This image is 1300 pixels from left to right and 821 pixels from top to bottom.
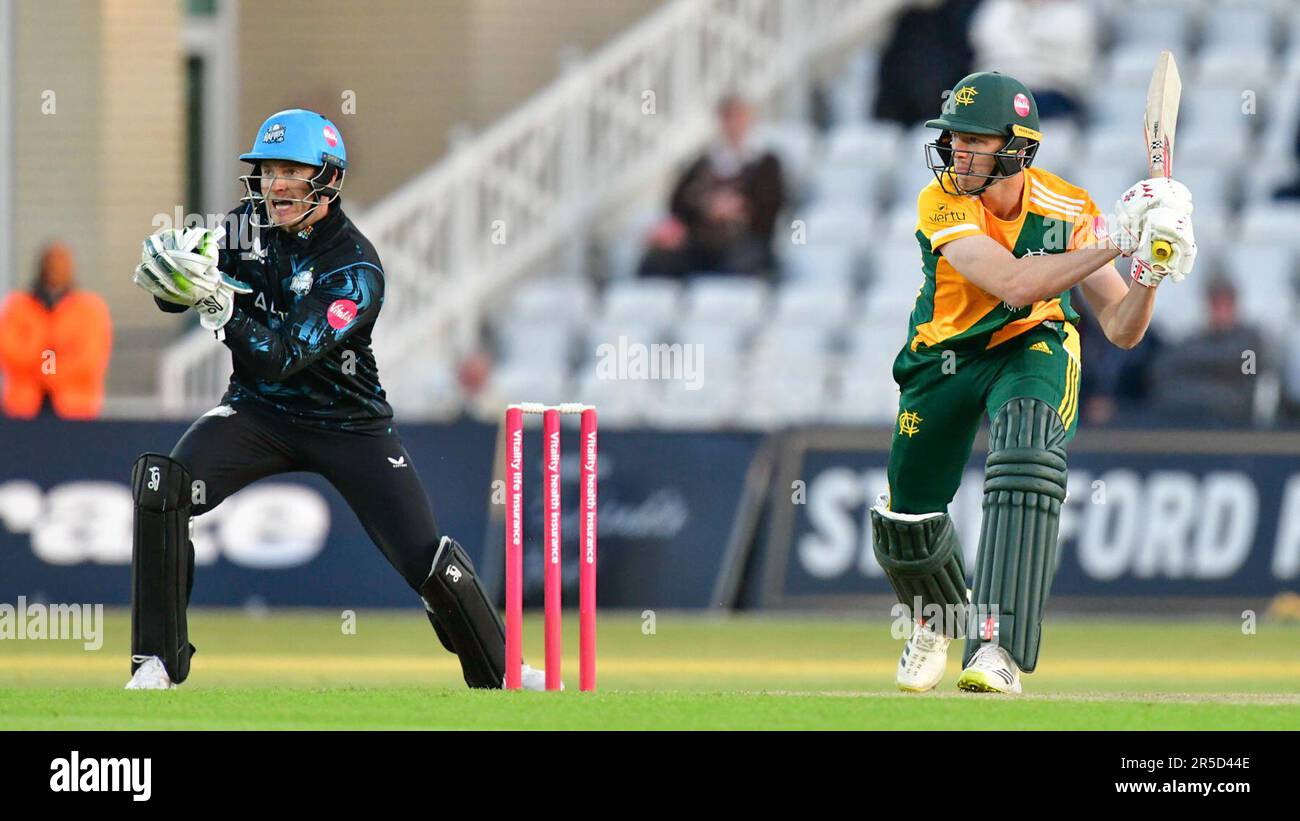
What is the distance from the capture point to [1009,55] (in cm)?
1792

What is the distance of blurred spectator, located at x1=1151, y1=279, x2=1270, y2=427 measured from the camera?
15547 millimetres

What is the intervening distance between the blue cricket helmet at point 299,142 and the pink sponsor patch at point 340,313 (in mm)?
501

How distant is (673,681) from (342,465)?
8.57ft

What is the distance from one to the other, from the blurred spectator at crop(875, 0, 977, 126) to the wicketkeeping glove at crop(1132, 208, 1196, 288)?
10405 millimetres

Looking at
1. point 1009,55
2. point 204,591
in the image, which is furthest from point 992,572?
point 1009,55

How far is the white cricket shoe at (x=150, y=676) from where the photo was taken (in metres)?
8.57

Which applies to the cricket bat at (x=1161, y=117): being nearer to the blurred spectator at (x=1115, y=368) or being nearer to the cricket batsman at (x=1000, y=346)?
the cricket batsman at (x=1000, y=346)

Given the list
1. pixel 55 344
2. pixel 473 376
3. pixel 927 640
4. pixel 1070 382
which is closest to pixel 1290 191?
pixel 473 376

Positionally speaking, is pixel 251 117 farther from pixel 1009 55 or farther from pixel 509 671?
pixel 509 671

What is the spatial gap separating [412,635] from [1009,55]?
6570 millimetres

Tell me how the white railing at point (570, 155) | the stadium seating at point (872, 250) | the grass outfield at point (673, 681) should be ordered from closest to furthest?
the grass outfield at point (673, 681)
the stadium seating at point (872, 250)
the white railing at point (570, 155)

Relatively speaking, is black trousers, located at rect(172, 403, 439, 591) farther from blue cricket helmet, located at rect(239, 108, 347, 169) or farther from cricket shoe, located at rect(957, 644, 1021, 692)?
cricket shoe, located at rect(957, 644, 1021, 692)

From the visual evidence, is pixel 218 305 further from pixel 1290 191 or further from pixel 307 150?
pixel 1290 191

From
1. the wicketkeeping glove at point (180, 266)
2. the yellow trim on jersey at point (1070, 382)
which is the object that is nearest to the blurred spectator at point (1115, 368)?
the yellow trim on jersey at point (1070, 382)
